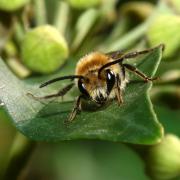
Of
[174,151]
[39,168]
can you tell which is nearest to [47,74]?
[174,151]

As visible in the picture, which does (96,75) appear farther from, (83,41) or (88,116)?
(83,41)

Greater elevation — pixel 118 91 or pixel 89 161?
pixel 118 91

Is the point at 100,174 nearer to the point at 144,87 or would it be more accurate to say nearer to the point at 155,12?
the point at 155,12

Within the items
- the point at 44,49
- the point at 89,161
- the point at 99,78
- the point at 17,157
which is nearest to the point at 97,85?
the point at 99,78

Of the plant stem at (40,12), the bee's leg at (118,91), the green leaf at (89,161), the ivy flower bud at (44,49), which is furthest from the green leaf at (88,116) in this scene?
the green leaf at (89,161)

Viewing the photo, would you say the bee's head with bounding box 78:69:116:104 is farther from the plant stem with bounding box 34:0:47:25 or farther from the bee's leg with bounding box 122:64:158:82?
the plant stem with bounding box 34:0:47:25

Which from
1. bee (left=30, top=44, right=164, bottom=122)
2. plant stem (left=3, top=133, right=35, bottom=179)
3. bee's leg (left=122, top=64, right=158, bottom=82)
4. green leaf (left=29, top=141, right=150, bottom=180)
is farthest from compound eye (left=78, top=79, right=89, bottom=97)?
green leaf (left=29, top=141, right=150, bottom=180)
